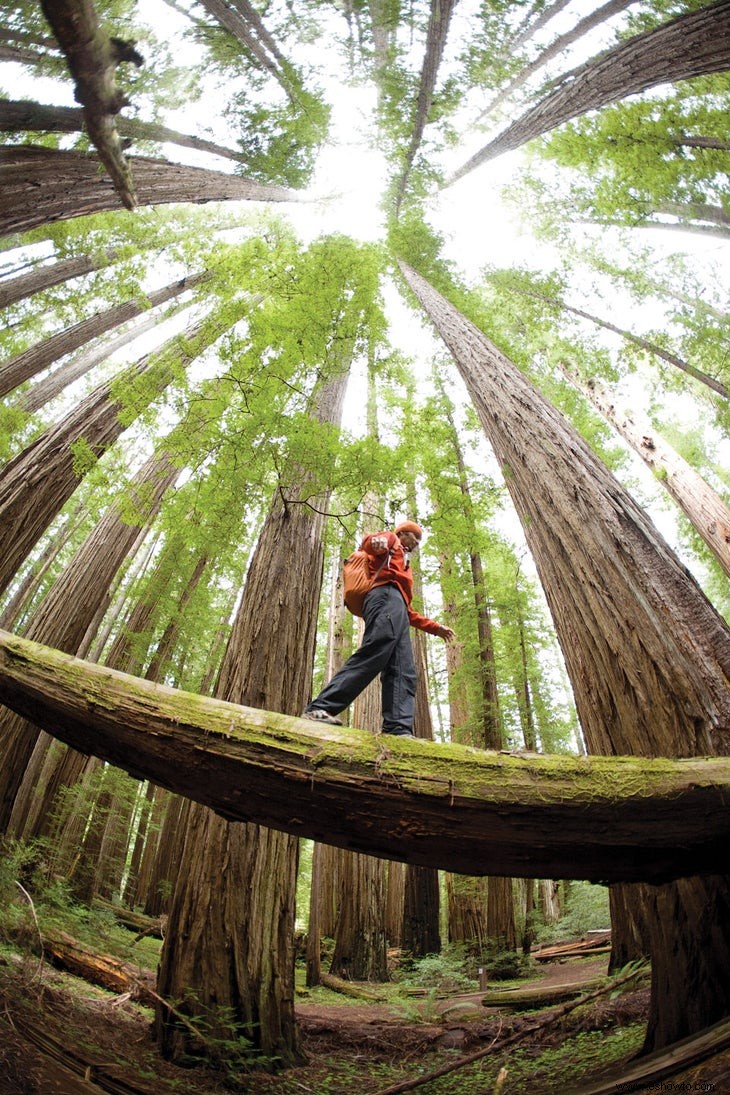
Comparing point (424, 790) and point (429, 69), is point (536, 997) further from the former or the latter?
point (429, 69)

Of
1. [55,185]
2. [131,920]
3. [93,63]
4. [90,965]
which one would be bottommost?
[131,920]

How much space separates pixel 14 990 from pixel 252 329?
4.68m

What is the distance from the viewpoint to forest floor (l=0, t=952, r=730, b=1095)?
1.68 meters

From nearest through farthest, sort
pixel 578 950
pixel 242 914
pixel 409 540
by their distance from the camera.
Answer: pixel 242 914 → pixel 409 540 → pixel 578 950

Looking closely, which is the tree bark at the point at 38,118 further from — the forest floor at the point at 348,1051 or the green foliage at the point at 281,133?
the forest floor at the point at 348,1051

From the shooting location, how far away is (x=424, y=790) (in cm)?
158

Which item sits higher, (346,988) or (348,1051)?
(348,1051)

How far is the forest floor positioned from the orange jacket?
7.50 feet

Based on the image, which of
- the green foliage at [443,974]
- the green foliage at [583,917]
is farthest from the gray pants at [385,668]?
the green foliage at [583,917]

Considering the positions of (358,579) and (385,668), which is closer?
(385,668)

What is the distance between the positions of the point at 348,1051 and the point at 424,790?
11.0 ft

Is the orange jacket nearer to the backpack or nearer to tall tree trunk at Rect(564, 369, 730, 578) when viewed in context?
the backpack

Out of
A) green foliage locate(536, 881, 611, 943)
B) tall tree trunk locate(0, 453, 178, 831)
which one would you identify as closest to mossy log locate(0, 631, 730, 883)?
tall tree trunk locate(0, 453, 178, 831)

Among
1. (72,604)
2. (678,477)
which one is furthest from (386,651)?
(678,477)
